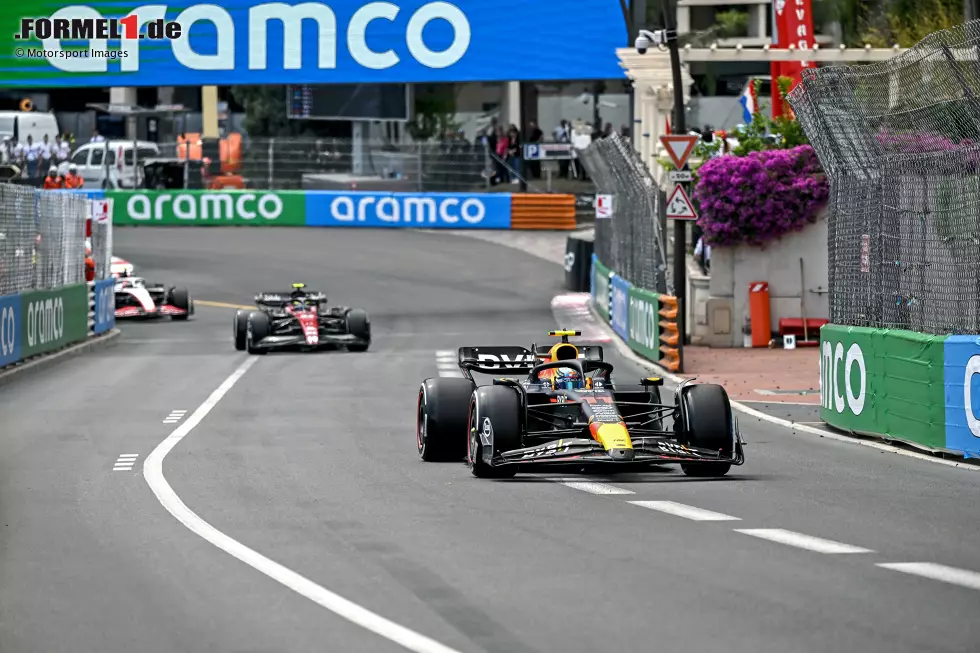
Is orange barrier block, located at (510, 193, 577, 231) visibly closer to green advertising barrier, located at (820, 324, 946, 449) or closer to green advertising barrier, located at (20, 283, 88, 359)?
green advertising barrier, located at (20, 283, 88, 359)

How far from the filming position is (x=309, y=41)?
5456 cm

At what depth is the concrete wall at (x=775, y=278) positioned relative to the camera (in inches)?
1107

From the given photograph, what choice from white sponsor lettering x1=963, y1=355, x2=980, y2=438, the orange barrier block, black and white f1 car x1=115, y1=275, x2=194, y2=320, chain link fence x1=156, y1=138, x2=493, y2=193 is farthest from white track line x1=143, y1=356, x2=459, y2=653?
chain link fence x1=156, y1=138, x2=493, y2=193

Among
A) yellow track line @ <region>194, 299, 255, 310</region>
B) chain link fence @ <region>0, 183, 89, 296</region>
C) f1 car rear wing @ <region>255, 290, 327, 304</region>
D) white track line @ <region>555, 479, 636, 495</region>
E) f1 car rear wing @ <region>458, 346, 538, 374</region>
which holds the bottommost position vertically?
white track line @ <region>555, 479, 636, 495</region>

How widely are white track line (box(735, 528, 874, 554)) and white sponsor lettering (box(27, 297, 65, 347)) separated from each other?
1814 cm

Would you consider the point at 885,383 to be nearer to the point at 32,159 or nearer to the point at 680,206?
the point at 680,206

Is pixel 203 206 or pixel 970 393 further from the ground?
pixel 203 206

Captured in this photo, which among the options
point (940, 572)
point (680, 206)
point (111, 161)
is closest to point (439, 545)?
point (940, 572)

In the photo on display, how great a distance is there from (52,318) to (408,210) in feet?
81.7

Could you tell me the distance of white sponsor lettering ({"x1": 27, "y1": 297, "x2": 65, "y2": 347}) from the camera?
84.6 feet

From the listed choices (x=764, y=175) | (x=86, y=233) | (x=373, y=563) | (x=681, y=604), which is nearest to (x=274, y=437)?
(x=373, y=563)

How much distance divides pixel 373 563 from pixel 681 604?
1.80m

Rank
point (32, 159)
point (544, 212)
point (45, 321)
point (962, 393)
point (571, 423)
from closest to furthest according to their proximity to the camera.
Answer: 1. point (571, 423)
2. point (962, 393)
3. point (45, 321)
4. point (544, 212)
5. point (32, 159)

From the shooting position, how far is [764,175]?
28078 millimetres
